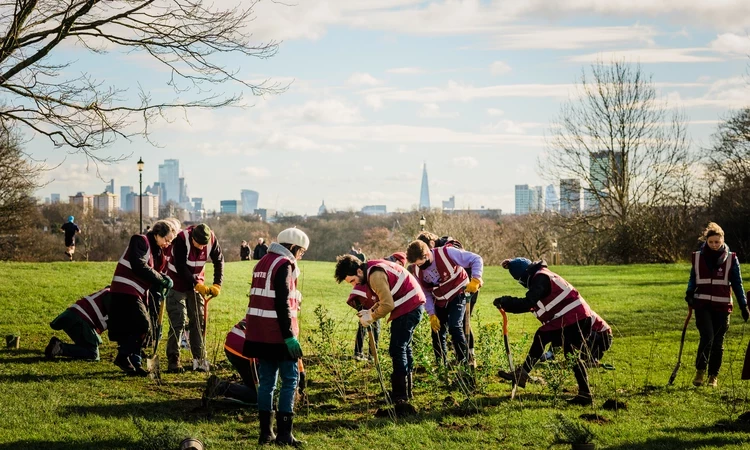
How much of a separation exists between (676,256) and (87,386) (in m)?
39.5

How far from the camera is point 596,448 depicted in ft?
23.2

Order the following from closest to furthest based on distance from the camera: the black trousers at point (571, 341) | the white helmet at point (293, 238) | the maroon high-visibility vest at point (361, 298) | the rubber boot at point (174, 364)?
the white helmet at point (293, 238) → the black trousers at point (571, 341) → the maroon high-visibility vest at point (361, 298) → the rubber boot at point (174, 364)

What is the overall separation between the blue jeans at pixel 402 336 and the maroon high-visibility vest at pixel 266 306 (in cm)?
174

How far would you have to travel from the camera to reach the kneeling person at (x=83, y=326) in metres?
11.2

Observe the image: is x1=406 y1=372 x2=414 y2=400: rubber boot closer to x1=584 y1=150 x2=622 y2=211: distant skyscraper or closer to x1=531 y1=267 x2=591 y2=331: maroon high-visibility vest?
x1=531 y1=267 x2=591 y2=331: maroon high-visibility vest

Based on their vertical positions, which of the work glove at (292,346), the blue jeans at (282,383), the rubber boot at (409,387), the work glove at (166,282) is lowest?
the rubber boot at (409,387)

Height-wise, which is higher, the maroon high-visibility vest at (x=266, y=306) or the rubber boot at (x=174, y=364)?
the maroon high-visibility vest at (x=266, y=306)

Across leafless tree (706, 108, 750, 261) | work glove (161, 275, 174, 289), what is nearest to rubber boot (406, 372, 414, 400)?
work glove (161, 275, 174, 289)

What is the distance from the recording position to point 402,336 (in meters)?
8.74

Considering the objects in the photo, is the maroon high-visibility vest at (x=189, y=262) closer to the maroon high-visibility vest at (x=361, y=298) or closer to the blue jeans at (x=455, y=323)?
the maroon high-visibility vest at (x=361, y=298)

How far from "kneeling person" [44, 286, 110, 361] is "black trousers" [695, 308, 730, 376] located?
7.97 metres

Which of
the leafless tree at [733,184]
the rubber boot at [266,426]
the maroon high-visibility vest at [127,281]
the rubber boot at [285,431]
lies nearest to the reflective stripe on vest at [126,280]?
the maroon high-visibility vest at [127,281]

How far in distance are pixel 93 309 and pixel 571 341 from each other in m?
6.59

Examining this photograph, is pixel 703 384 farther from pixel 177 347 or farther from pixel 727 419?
pixel 177 347
